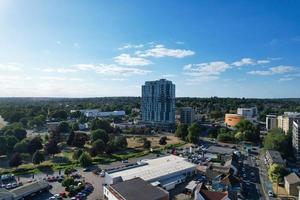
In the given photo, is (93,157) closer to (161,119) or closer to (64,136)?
(64,136)

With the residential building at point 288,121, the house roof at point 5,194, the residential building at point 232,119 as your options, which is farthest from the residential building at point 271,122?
the house roof at point 5,194

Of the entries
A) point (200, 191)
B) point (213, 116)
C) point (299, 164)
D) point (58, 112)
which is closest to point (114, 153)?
point (200, 191)

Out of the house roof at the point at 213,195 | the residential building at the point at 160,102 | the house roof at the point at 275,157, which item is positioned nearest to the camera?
the house roof at the point at 213,195

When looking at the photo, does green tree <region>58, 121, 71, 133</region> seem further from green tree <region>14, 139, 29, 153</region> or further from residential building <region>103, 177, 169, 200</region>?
residential building <region>103, 177, 169, 200</region>

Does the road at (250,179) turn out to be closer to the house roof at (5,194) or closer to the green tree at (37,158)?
the house roof at (5,194)

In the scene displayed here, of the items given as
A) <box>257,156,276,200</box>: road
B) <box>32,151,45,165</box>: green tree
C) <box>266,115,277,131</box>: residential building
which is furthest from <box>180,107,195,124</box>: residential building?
<box>32,151,45,165</box>: green tree

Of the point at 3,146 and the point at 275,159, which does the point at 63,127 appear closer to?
the point at 3,146

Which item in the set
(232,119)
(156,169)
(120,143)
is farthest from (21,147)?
(232,119)
